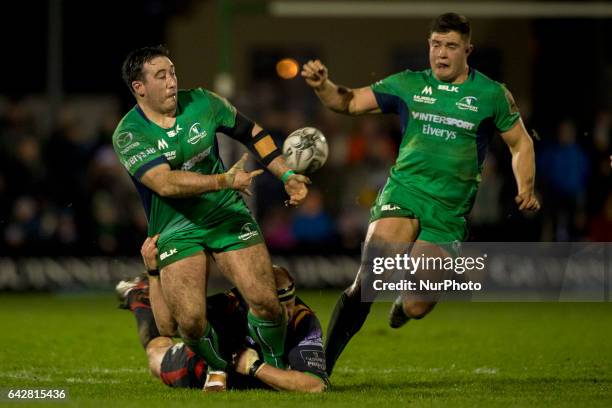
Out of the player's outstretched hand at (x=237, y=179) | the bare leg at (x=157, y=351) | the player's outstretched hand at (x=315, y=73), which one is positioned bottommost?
the bare leg at (x=157, y=351)

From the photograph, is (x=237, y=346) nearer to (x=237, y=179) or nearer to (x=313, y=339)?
(x=313, y=339)

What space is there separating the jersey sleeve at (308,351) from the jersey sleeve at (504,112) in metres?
2.02

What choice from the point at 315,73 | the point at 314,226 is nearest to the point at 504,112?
the point at 315,73

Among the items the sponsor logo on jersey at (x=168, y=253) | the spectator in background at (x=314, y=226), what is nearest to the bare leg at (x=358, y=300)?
the sponsor logo on jersey at (x=168, y=253)

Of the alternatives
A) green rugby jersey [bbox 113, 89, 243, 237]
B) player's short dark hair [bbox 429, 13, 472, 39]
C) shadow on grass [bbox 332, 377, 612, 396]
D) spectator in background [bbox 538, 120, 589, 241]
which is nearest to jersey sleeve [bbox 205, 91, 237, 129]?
green rugby jersey [bbox 113, 89, 243, 237]

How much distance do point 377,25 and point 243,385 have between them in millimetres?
14436

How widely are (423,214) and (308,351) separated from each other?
1511mm

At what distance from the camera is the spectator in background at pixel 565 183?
15875mm

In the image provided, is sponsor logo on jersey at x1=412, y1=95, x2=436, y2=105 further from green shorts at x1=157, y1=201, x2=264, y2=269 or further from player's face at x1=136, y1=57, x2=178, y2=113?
player's face at x1=136, y1=57, x2=178, y2=113

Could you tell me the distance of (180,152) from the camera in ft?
29.0

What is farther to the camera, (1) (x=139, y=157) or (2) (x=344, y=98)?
(2) (x=344, y=98)

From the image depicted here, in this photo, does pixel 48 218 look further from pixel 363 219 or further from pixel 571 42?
pixel 571 42

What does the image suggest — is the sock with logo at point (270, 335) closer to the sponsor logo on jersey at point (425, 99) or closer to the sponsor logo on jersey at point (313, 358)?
the sponsor logo on jersey at point (313, 358)

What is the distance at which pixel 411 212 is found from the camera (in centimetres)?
975
